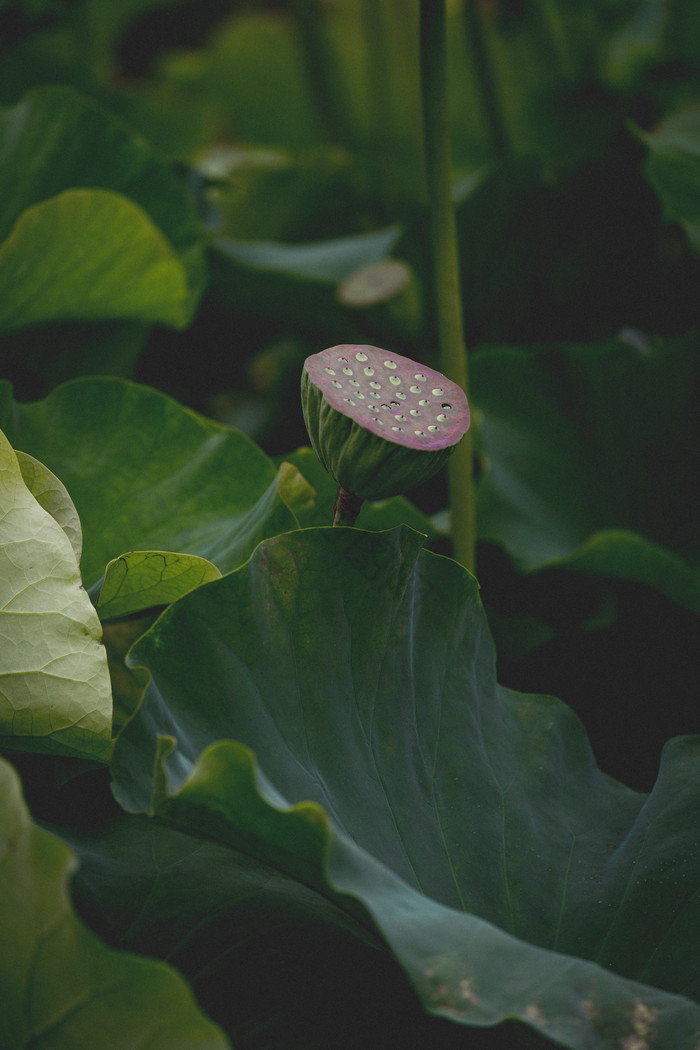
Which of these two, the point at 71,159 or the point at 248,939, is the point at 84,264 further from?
the point at 248,939

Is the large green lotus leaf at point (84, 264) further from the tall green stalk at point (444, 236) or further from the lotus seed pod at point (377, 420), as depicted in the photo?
the lotus seed pod at point (377, 420)

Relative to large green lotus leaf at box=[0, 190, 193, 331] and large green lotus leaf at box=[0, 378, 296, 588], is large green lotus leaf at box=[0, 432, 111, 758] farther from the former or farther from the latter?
large green lotus leaf at box=[0, 190, 193, 331]

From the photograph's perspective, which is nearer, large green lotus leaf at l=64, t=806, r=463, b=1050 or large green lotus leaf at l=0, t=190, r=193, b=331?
large green lotus leaf at l=64, t=806, r=463, b=1050

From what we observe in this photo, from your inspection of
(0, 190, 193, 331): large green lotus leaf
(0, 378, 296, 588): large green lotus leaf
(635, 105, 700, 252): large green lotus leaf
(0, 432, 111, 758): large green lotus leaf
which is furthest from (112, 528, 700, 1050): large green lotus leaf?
(635, 105, 700, 252): large green lotus leaf

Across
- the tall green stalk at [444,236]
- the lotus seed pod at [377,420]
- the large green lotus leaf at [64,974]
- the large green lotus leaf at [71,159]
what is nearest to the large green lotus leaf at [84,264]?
the large green lotus leaf at [71,159]

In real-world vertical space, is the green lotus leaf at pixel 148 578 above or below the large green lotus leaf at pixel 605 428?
above

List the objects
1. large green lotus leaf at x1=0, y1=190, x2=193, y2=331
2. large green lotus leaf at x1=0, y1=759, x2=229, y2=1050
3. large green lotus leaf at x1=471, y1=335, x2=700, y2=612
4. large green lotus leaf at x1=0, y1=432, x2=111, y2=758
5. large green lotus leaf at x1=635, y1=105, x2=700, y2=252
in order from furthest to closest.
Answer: large green lotus leaf at x1=471, y1=335, x2=700, y2=612
large green lotus leaf at x1=635, y1=105, x2=700, y2=252
large green lotus leaf at x1=0, y1=190, x2=193, y2=331
large green lotus leaf at x1=0, y1=432, x2=111, y2=758
large green lotus leaf at x1=0, y1=759, x2=229, y2=1050

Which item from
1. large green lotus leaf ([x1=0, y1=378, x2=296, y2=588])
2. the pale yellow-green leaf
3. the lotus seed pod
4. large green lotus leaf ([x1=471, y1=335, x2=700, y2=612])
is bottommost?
large green lotus leaf ([x1=471, y1=335, x2=700, y2=612])
